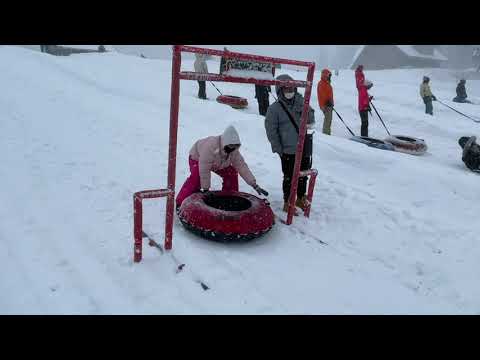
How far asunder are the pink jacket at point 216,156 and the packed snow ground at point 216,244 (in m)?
0.75

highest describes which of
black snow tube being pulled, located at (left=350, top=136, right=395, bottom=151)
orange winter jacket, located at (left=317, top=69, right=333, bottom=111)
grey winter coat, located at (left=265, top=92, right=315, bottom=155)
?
orange winter jacket, located at (left=317, top=69, right=333, bottom=111)

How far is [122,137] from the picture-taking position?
8031 millimetres

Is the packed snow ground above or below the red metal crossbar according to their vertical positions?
below

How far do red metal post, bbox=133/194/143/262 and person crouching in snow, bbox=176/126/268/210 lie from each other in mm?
1070

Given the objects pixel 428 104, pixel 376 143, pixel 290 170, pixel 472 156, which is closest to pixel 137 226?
pixel 290 170

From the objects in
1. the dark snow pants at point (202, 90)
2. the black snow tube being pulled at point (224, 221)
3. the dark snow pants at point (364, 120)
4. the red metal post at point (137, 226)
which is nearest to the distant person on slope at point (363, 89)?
the dark snow pants at point (364, 120)

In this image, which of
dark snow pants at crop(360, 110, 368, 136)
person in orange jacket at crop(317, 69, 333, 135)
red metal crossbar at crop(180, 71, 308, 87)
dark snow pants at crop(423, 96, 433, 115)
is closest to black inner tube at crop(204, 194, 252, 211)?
red metal crossbar at crop(180, 71, 308, 87)

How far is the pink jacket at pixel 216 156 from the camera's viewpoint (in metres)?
4.41

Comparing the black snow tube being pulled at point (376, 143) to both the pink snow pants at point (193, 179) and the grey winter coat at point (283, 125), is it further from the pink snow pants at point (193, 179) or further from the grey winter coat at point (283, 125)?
the pink snow pants at point (193, 179)

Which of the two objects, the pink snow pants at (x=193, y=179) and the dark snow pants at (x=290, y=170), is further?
the dark snow pants at (x=290, y=170)

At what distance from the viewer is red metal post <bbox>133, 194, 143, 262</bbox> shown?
3562 mm

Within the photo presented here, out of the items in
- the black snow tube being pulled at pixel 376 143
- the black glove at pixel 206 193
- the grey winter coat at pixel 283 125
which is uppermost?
the grey winter coat at pixel 283 125

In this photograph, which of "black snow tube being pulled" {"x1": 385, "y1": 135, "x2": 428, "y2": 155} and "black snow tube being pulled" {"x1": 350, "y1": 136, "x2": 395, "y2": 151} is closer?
"black snow tube being pulled" {"x1": 350, "y1": 136, "x2": 395, "y2": 151}

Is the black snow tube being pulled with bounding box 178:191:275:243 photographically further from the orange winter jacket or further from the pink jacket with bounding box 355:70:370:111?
the pink jacket with bounding box 355:70:370:111
